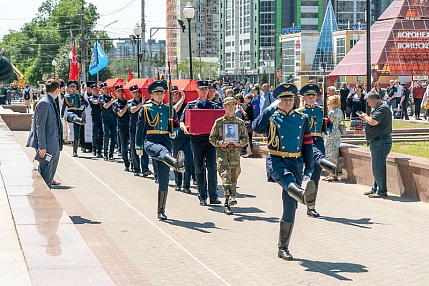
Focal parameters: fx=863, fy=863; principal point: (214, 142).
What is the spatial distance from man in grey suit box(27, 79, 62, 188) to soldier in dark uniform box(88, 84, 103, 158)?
34.8 ft

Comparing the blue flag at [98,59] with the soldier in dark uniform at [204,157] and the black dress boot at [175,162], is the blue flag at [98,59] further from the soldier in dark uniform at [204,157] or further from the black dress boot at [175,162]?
the black dress boot at [175,162]

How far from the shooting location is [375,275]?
29.1ft

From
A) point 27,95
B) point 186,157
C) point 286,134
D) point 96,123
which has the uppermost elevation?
point 286,134

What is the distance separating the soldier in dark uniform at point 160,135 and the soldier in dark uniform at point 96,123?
9.42m

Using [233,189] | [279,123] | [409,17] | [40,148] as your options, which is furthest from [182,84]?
[409,17]

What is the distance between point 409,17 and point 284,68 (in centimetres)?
10087

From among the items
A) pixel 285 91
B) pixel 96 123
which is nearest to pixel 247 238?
pixel 285 91

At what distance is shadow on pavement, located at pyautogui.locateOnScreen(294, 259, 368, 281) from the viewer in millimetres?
9039

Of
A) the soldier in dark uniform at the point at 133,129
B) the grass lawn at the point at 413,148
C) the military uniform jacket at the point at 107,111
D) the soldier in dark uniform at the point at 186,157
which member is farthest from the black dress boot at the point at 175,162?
the military uniform jacket at the point at 107,111

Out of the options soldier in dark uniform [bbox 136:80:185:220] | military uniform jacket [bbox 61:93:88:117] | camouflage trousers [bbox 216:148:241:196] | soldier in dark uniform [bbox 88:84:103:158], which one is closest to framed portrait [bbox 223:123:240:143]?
camouflage trousers [bbox 216:148:241:196]

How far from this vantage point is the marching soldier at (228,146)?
43.1 feet

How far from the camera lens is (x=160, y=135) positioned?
42.4ft

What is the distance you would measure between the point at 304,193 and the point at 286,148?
1010 millimetres

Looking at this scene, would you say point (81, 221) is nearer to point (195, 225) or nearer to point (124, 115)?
point (195, 225)
